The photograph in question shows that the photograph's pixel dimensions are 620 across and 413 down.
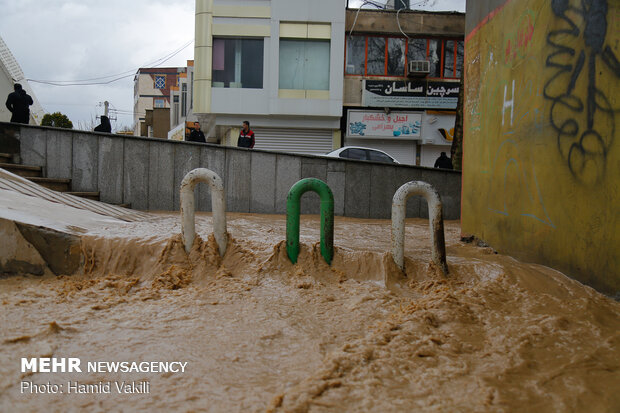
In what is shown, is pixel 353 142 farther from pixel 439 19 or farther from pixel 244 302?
pixel 244 302

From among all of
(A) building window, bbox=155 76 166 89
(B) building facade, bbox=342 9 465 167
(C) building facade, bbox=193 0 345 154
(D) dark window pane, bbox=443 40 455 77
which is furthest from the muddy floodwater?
(A) building window, bbox=155 76 166 89

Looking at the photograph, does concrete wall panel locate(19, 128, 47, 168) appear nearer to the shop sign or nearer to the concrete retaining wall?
the concrete retaining wall

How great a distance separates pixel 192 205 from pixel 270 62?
16596 millimetres

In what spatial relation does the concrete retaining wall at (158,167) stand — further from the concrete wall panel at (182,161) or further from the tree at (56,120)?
the tree at (56,120)

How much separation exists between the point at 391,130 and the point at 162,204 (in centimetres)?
1258

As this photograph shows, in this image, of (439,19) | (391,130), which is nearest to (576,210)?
(391,130)

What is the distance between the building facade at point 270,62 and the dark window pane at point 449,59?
4.32 m

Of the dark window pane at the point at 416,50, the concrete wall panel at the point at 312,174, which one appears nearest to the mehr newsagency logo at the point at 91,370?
the concrete wall panel at the point at 312,174

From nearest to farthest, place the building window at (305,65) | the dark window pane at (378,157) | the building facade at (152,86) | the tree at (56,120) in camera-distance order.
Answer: the dark window pane at (378,157) < the building window at (305,65) < the tree at (56,120) < the building facade at (152,86)

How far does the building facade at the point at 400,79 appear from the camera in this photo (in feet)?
66.3

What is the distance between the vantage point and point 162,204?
31.7 ft

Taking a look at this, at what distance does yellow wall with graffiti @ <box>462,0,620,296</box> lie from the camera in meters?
3.56

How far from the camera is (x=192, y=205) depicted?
172 inches

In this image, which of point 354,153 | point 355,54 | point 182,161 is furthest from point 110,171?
point 355,54
